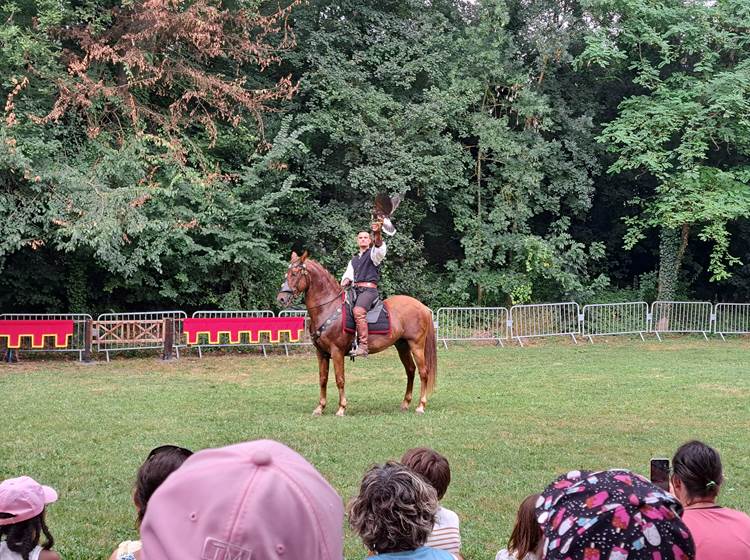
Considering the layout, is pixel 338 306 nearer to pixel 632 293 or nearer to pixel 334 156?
pixel 334 156

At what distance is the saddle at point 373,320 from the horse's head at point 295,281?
2.31 ft

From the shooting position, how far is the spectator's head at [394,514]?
2.60 meters

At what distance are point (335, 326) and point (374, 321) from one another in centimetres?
59

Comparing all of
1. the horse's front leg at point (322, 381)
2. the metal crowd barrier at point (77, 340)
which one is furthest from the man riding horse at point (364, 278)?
the metal crowd barrier at point (77, 340)

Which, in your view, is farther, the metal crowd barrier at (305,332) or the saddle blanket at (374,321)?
the metal crowd barrier at (305,332)

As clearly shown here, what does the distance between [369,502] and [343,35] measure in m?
22.8

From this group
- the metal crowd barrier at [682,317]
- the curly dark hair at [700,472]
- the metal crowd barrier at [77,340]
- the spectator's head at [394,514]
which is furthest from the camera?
the metal crowd barrier at [682,317]

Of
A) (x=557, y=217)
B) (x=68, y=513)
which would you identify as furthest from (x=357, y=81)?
(x=68, y=513)

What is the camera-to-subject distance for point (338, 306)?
11656mm

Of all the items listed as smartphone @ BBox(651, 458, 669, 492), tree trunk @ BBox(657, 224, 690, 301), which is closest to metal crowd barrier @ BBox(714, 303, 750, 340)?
tree trunk @ BBox(657, 224, 690, 301)

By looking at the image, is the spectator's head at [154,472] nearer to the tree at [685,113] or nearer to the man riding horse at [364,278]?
the man riding horse at [364,278]

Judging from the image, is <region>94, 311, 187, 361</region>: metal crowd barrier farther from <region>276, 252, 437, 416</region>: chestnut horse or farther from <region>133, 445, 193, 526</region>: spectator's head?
<region>133, 445, 193, 526</region>: spectator's head

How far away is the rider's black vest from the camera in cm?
1167

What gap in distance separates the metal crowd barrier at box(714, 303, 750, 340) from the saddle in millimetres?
15642
